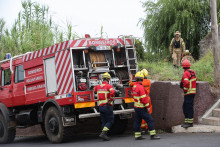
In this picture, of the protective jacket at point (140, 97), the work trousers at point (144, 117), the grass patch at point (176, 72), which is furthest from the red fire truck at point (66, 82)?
the grass patch at point (176, 72)

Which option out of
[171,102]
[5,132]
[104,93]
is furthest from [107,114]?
[5,132]

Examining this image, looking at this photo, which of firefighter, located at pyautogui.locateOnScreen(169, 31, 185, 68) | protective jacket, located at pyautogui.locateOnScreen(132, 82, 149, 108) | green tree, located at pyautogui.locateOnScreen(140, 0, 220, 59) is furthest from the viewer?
green tree, located at pyautogui.locateOnScreen(140, 0, 220, 59)

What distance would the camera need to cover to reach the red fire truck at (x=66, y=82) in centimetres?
915

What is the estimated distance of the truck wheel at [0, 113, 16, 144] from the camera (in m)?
11.0

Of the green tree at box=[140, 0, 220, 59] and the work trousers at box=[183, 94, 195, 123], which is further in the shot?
the green tree at box=[140, 0, 220, 59]

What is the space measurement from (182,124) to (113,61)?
99.8 inches

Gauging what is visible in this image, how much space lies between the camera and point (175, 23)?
18.7 m

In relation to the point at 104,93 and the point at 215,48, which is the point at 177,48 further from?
the point at 104,93

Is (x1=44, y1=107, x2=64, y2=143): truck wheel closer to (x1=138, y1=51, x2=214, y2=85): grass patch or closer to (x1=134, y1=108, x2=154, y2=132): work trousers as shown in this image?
(x1=134, y1=108, x2=154, y2=132): work trousers

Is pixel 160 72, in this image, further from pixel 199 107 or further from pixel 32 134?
pixel 32 134

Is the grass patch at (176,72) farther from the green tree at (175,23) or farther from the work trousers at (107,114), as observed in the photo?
the green tree at (175,23)

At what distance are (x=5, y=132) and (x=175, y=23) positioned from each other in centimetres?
1095

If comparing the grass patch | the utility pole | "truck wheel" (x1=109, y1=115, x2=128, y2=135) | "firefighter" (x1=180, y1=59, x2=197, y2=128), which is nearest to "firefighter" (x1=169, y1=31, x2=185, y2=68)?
the grass patch

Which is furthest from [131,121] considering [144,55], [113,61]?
[144,55]
